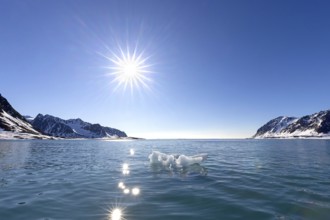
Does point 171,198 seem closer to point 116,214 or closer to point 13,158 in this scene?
point 116,214

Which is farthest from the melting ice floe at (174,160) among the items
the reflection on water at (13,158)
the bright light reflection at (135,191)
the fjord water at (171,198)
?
the reflection on water at (13,158)

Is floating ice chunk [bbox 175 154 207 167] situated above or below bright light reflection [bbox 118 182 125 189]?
above

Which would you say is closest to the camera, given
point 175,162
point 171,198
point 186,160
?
point 171,198

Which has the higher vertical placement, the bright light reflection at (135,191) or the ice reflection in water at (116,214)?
the bright light reflection at (135,191)

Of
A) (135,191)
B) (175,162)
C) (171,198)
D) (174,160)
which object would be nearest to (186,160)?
(175,162)

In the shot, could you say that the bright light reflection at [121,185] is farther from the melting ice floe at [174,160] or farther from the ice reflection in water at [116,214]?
the melting ice floe at [174,160]

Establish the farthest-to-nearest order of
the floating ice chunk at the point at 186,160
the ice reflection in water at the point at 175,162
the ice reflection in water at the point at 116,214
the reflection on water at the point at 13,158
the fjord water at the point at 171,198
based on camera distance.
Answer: the reflection on water at the point at 13,158
the floating ice chunk at the point at 186,160
the ice reflection in water at the point at 175,162
the fjord water at the point at 171,198
the ice reflection in water at the point at 116,214

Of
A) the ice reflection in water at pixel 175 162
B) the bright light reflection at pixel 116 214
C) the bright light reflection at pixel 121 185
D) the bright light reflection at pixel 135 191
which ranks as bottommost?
the bright light reflection at pixel 116 214

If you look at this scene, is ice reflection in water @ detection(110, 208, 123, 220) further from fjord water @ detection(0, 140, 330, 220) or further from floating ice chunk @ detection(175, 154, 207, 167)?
floating ice chunk @ detection(175, 154, 207, 167)

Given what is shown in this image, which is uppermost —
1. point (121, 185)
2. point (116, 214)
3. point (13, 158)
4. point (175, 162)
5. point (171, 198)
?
point (13, 158)

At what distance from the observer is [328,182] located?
61.5ft

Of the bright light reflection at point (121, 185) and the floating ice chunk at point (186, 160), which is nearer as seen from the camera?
the bright light reflection at point (121, 185)

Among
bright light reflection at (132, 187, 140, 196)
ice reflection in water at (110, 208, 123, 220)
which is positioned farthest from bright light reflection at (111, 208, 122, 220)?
bright light reflection at (132, 187, 140, 196)

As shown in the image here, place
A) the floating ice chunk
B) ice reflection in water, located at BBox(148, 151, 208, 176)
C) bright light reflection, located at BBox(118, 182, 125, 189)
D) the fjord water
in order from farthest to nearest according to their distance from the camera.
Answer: the floating ice chunk < ice reflection in water, located at BBox(148, 151, 208, 176) < bright light reflection, located at BBox(118, 182, 125, 189) < the fjord water
